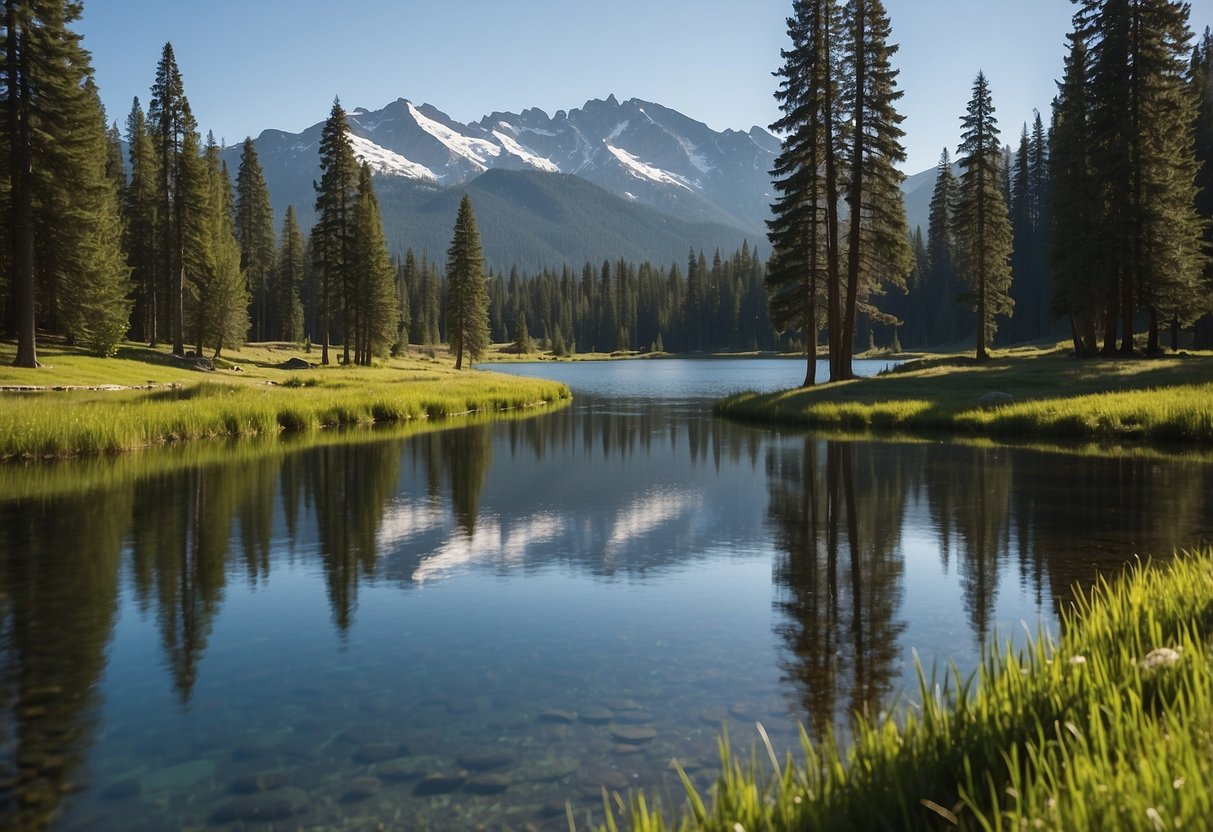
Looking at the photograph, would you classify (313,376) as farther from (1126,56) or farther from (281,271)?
(281,271)

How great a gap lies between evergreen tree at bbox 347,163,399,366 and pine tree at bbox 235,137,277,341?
66.2 ft

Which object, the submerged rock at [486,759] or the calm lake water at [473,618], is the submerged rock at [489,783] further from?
the submerged rock at [486,759]

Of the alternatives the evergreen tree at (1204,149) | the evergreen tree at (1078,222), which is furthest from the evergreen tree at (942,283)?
the evergreen tree at (1078,222)

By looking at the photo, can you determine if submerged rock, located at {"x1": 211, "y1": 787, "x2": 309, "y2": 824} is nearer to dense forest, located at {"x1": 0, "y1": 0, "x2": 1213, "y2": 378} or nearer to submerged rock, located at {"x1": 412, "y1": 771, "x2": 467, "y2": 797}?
submerged rock, located at {"x1": 412, "y1": 771, "x2": 467, "y2": 797}

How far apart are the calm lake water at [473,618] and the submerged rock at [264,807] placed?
13 millimetres

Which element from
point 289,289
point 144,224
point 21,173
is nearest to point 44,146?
point 21,173

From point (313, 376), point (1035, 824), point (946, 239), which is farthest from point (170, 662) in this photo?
point (946, 239)

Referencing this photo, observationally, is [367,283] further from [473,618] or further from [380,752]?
[380,752]

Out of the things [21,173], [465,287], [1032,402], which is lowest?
[1032,402]

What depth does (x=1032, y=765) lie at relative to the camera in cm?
408

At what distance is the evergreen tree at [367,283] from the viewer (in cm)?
6538

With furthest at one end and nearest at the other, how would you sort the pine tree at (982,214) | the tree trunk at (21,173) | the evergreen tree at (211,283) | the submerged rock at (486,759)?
the evergreen tree at (211,283)
the pine tree at (982,214)
the tree trunk at (21,173)
the submerged rock at (486,759)

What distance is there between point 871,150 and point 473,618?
35.9 metres

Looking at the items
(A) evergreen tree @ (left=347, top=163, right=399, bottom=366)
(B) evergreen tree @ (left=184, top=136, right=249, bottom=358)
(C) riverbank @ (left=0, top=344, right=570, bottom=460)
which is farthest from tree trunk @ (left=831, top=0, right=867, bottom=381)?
(B) evergreen tree @ (left=184, top=136, right=249, bottom=358)
